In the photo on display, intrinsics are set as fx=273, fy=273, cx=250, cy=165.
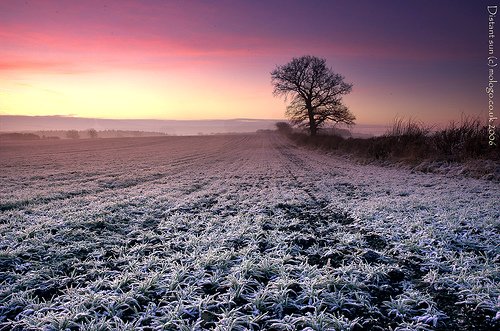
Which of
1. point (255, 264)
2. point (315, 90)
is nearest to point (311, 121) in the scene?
point (315, 90)

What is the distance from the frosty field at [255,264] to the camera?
3338 millimetres

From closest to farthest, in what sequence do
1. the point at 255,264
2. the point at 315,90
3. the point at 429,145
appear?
the point at 255,264
the point at 429,145
the point at 315,90

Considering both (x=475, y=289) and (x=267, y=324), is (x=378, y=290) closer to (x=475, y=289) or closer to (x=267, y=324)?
(x=475, y=289)

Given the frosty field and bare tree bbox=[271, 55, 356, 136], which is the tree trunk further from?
the frosty field

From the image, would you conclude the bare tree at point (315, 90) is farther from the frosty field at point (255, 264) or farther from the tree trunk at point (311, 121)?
the frosty field at point (255, 264)

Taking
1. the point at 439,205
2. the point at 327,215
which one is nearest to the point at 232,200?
the point at 327,215

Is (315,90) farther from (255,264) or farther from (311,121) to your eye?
(255,264)

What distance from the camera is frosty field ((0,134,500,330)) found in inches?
131

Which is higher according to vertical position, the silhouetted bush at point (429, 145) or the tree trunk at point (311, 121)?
the tree trunk at point (311, 121)

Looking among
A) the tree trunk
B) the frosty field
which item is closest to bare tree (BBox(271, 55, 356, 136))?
the tree trunk

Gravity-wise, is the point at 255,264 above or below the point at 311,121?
below

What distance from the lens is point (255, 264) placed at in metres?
4.54

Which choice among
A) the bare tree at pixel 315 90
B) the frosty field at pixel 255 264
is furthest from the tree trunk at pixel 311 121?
the frosty field at pixel 255 264

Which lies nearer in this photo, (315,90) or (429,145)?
(429,145)
